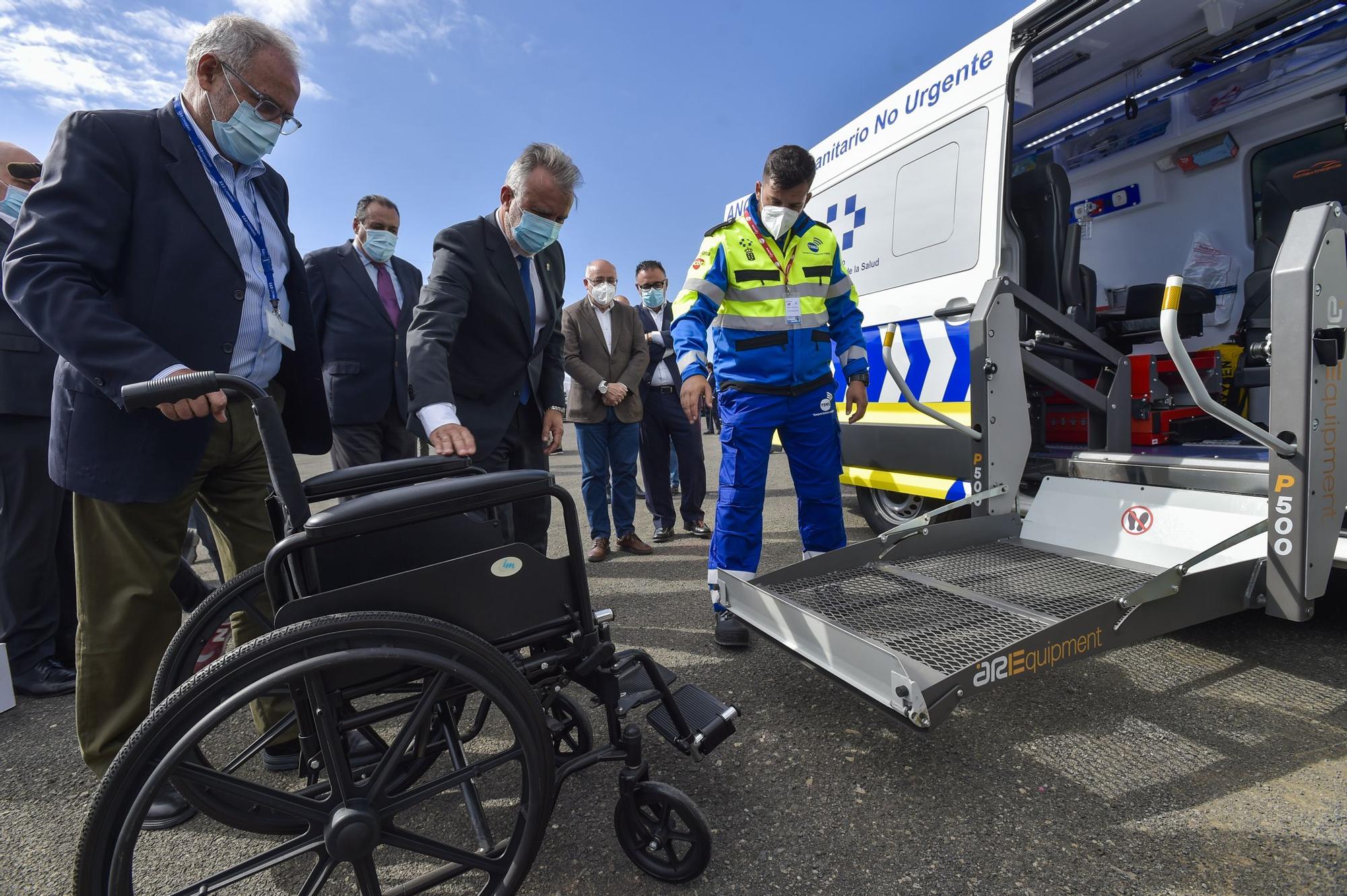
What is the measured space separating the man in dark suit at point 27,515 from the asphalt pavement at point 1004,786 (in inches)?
7.4

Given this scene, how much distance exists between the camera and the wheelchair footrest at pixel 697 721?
4.79ft

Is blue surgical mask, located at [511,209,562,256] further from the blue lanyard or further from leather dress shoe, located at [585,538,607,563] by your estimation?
leather dress shoe, located at [585,538,607,563]

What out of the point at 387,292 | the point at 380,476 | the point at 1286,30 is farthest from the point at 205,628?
the point at 1286,30

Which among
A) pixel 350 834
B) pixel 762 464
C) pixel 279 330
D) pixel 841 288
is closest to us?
pixel 350 834

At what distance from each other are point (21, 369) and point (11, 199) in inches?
29.2

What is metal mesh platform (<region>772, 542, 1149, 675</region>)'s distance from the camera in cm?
187

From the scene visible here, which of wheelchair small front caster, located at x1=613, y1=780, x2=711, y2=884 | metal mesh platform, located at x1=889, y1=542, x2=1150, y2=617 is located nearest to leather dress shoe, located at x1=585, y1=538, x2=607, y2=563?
metal mesh platform, located at x1=889, y1=542, x2=1150, y2=617

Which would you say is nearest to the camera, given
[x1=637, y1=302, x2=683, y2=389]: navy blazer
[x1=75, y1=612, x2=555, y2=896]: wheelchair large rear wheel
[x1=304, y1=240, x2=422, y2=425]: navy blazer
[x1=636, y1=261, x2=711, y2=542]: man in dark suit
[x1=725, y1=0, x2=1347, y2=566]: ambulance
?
[x1=75, y1=612, x2=555, y2=896]: wheelchair large rear wheel

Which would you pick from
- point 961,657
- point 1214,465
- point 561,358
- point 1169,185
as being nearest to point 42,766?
point 561,358

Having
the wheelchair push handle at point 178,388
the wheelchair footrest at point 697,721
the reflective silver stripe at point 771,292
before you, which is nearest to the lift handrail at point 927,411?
the reflective silver stripe at point 771,292

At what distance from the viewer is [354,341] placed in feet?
10.6

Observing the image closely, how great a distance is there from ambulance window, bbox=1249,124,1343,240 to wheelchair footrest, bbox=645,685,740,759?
5.33 meters

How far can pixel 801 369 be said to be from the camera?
2.70 m

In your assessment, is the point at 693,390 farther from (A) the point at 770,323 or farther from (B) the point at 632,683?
(B) the point at 632,683
